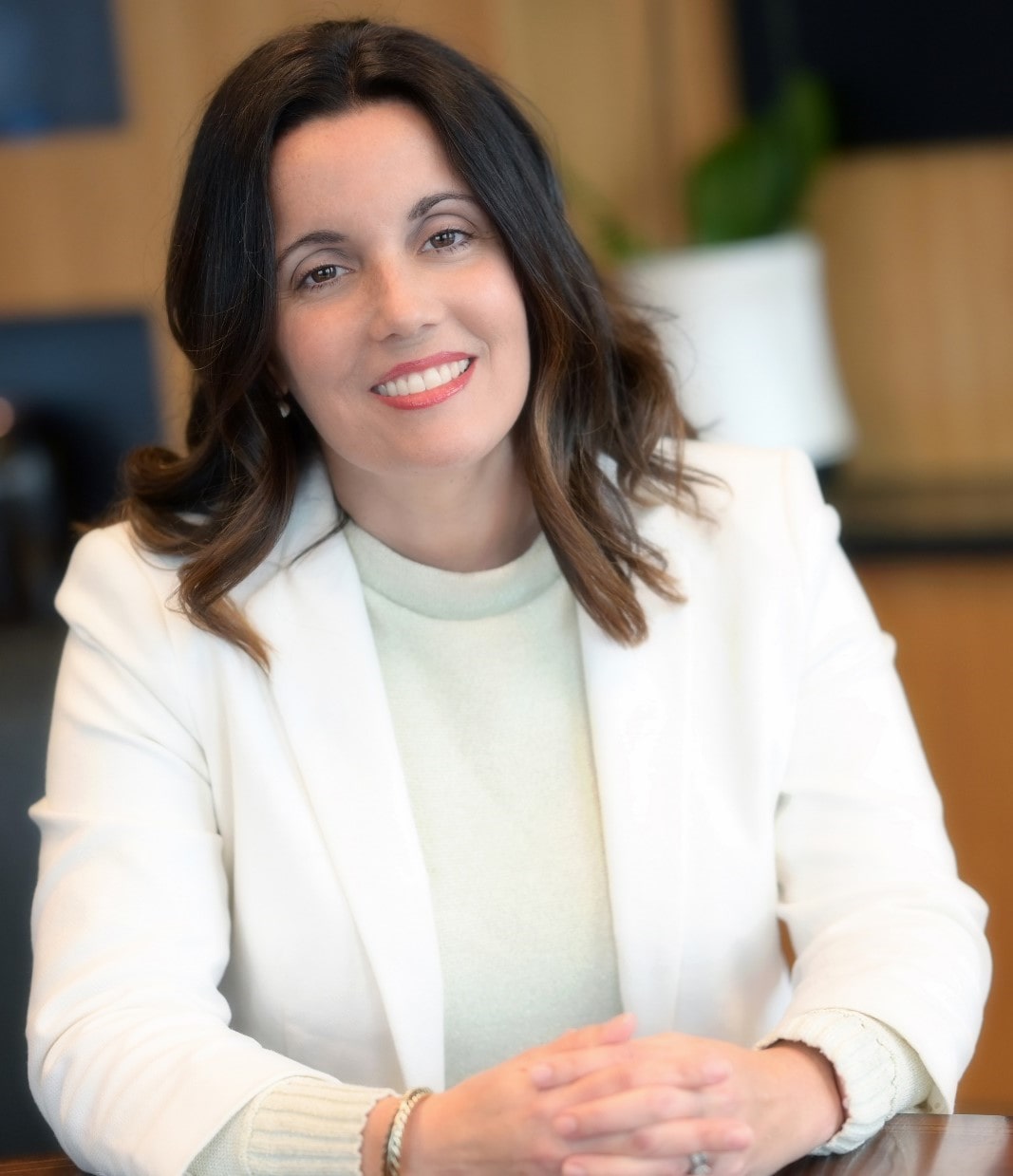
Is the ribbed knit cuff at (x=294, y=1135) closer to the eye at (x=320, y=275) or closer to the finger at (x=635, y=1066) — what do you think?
the finger at (x=635, y=1066)

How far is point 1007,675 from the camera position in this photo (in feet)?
8.68

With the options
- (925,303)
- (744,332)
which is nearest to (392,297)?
(744,332)

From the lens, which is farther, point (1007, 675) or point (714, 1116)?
point (1007, 675)

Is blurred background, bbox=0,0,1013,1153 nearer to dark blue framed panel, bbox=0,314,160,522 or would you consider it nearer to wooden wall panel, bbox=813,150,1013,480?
wooden wall panel, bbox=813,150,1013,480

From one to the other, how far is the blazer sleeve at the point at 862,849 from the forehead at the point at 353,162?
0.49m

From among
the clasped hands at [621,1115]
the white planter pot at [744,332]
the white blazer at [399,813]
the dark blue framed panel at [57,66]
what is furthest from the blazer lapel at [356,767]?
the dark blue framed panel at [57,66]

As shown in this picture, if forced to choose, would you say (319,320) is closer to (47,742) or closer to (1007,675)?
(47,742)

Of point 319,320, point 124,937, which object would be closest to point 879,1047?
point 124,937

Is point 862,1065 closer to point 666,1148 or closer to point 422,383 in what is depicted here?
point 666,1148

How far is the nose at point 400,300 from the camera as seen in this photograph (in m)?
1.49

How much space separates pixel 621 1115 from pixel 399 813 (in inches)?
16.2

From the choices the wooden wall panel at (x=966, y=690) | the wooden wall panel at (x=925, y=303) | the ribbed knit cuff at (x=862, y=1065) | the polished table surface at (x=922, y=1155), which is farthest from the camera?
the wooden wall panel at (x=925, y=303)

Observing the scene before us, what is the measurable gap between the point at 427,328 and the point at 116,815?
1.68ft

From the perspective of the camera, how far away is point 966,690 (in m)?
2.68
